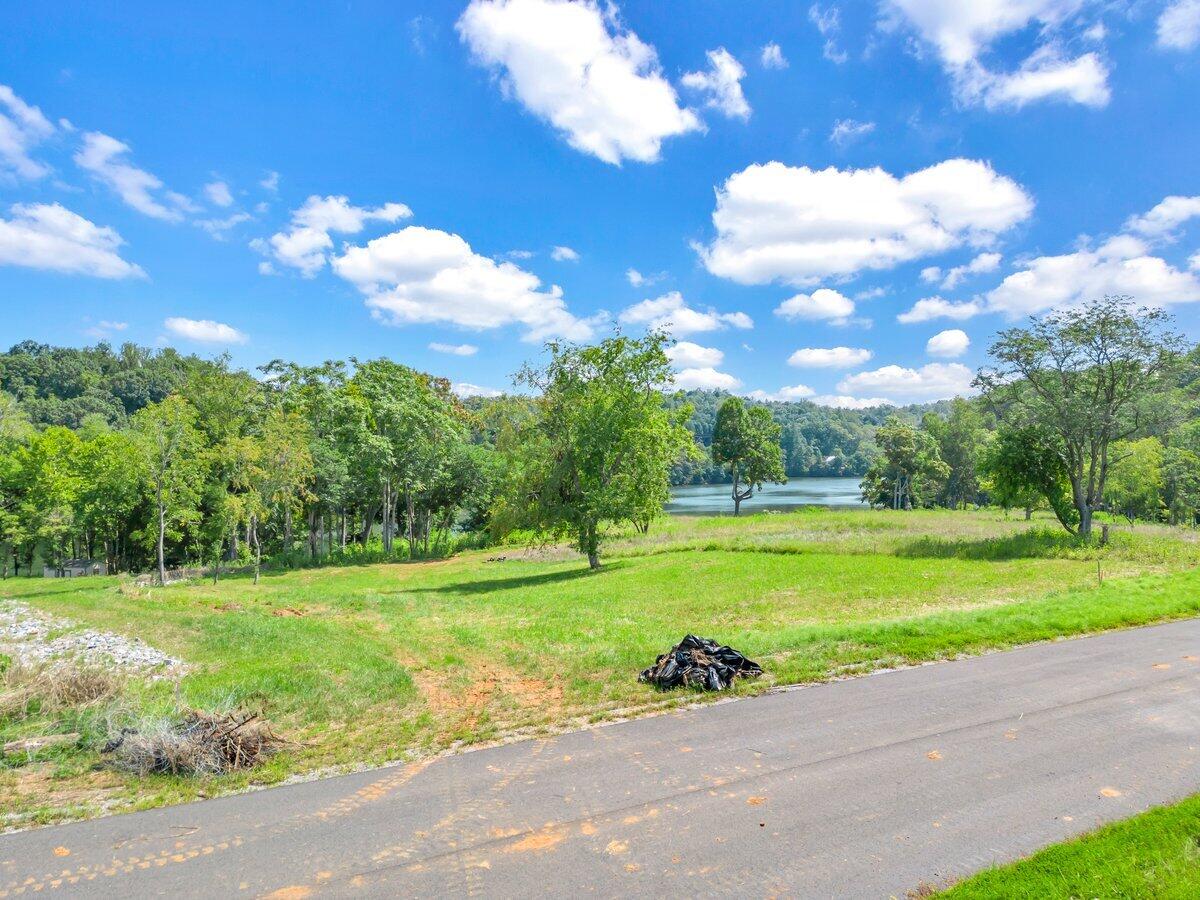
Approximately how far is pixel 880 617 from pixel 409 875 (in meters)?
12.8

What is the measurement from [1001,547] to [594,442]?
1765 centimetres

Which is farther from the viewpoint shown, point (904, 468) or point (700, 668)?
point (904, 468)

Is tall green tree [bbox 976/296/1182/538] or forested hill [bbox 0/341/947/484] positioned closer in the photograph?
tall green tree [bbox 976/296/1182/538]

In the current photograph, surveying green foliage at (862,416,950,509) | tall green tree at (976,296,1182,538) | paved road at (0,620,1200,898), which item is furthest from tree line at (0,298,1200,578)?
paved road at (0,620,1200,898)

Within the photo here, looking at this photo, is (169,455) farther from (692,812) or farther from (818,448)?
(818,448)

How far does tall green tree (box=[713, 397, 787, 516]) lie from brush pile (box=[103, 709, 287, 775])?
55548 mm

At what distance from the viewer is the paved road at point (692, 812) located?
195 inches

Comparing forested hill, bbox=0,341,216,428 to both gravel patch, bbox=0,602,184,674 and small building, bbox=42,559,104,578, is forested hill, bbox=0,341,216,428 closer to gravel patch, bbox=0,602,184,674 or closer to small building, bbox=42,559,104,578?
small building, bbox=42,559,104,578

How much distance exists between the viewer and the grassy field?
8.20 meters

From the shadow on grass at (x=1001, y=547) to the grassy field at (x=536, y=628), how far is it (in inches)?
5.1

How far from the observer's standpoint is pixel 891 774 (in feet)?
21.1

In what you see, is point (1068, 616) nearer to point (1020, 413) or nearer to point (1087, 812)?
point (1087, 812)

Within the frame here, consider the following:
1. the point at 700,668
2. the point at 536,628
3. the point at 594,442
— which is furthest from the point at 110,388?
the point at 700,668

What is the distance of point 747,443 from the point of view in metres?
60.6
